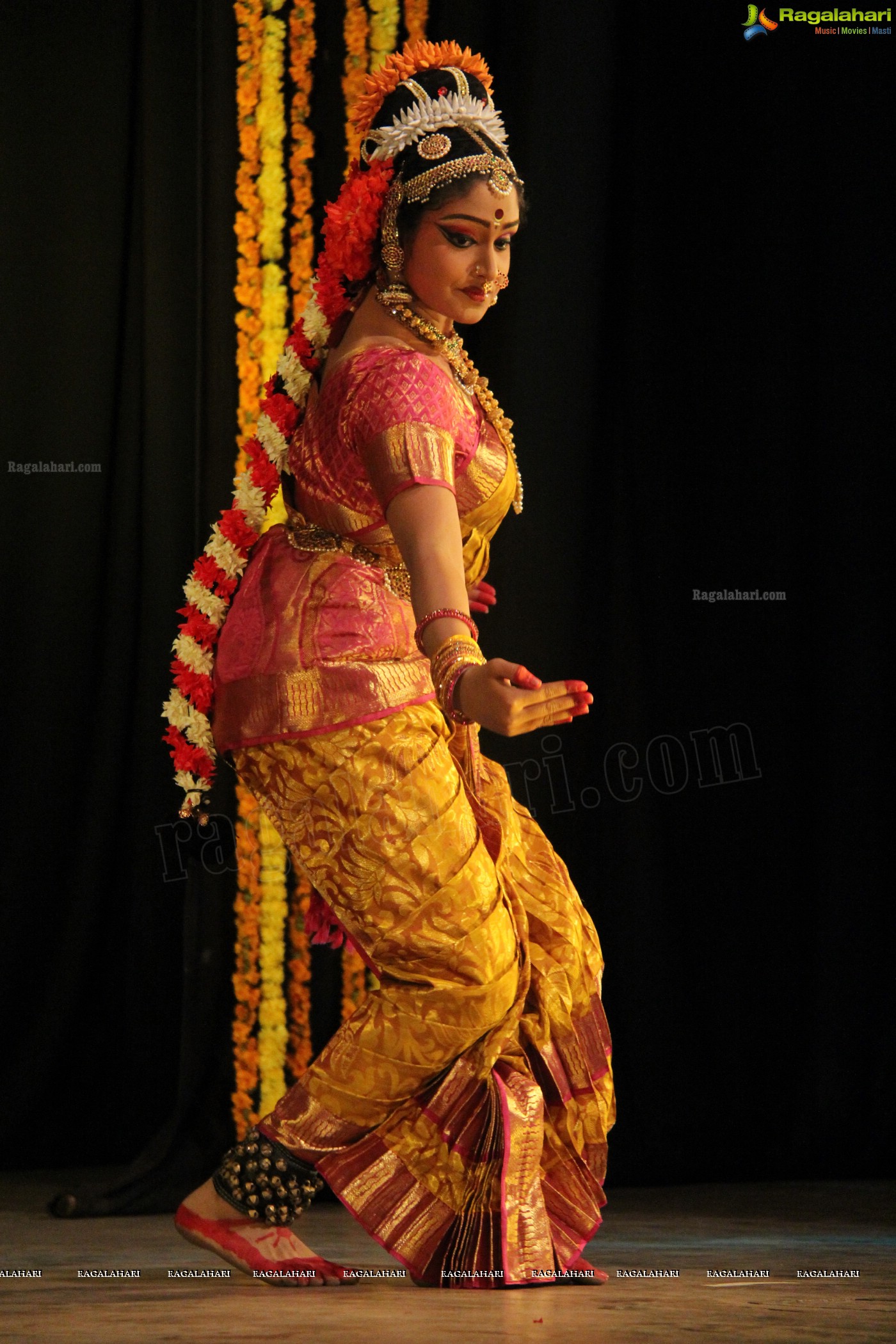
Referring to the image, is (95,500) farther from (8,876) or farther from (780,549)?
(780,549)

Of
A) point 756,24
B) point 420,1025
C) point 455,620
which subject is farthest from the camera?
point 756,24

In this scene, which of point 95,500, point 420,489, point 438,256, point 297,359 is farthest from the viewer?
point 95,500

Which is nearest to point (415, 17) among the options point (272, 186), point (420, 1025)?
point (272, 186)

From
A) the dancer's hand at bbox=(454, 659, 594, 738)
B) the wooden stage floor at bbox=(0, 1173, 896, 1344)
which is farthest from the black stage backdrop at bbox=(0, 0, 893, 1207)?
the dancer's hand at bbox=(454, 659, 594, 738)

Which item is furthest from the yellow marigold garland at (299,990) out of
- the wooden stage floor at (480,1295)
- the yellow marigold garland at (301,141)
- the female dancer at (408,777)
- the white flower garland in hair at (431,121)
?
the white flower garland in hair at (431,121)

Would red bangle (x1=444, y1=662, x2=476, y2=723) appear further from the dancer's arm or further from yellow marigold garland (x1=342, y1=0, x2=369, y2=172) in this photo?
yellow marigold garland (x1=342, y1=0, x2=369, y2=172)

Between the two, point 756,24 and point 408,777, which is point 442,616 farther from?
point 756,24

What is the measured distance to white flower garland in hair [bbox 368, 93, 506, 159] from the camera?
2057 millimetres

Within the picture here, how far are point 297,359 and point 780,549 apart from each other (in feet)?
4.69

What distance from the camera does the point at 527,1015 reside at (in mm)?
2072

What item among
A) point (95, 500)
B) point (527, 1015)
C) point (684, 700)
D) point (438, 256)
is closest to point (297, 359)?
point (438, 256)

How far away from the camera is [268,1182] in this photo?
6.37 ft

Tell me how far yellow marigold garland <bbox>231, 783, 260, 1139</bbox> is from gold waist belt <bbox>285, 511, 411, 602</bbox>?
3.38ft

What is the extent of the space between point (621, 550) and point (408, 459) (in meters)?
1.47
